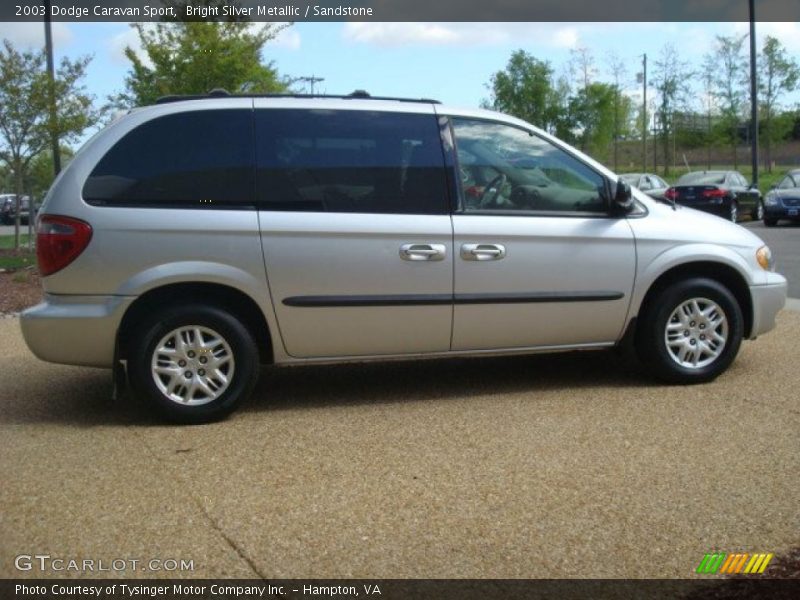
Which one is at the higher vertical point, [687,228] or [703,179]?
[703,179]

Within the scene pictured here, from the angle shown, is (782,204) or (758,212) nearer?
(782,204)

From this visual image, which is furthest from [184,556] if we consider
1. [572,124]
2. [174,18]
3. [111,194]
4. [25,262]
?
[572,124]

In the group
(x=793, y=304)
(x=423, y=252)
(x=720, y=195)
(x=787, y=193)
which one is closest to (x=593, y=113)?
(x=720, y=195)

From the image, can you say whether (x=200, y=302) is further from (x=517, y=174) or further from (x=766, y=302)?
(x=766, y=302)

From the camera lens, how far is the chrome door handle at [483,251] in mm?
5684

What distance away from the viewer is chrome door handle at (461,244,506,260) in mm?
5684

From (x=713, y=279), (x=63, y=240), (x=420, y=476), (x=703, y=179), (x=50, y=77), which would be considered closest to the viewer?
(x=420, y=476)

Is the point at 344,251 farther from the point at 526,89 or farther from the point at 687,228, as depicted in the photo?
the point at 526,89

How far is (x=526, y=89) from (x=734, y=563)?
30242 mm

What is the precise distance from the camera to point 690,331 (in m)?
6.16

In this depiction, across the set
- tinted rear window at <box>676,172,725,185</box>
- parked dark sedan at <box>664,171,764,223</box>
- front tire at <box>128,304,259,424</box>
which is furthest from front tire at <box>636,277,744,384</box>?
tinted rear window at <box>676,172,725,185</box>

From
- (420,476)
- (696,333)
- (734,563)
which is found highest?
(696,333)

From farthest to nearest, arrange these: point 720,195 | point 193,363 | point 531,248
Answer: point 720,195, point 531,248, point 193,363

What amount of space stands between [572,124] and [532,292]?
2934 cm
